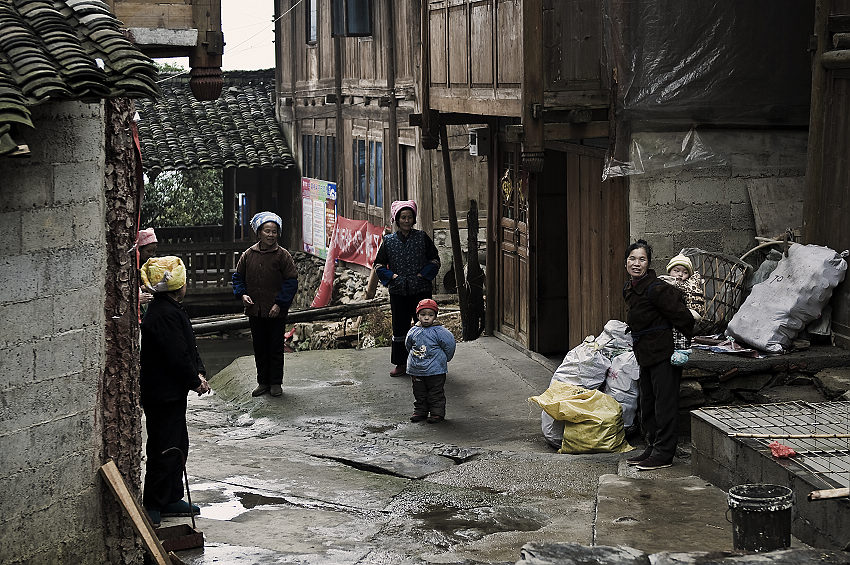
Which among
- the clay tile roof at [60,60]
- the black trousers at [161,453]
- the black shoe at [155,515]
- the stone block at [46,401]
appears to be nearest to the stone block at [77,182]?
the clay tile roof at [60,60]

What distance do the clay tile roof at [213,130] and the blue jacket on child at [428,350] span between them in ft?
47.9

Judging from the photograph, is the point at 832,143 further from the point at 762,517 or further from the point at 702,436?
the point at 762,517

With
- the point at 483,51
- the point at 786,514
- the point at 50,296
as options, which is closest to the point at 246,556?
the point at 50,296

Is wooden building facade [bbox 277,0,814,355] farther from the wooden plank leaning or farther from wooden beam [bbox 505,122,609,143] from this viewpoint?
the wooden plank leaning

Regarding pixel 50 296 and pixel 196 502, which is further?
pixel 196 502

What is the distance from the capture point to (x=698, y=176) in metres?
10.5

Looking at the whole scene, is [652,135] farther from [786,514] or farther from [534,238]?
[786,514]

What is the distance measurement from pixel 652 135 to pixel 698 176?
1.90ft

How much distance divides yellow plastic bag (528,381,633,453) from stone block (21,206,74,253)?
4575 millimetres

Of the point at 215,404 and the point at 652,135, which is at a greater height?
the point at 652,135

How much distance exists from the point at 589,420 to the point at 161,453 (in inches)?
139

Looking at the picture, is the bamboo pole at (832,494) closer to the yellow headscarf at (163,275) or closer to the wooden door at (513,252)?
the yellow headscarf at (163,275)

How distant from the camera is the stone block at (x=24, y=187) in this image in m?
5.70

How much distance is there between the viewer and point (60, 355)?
608cm
